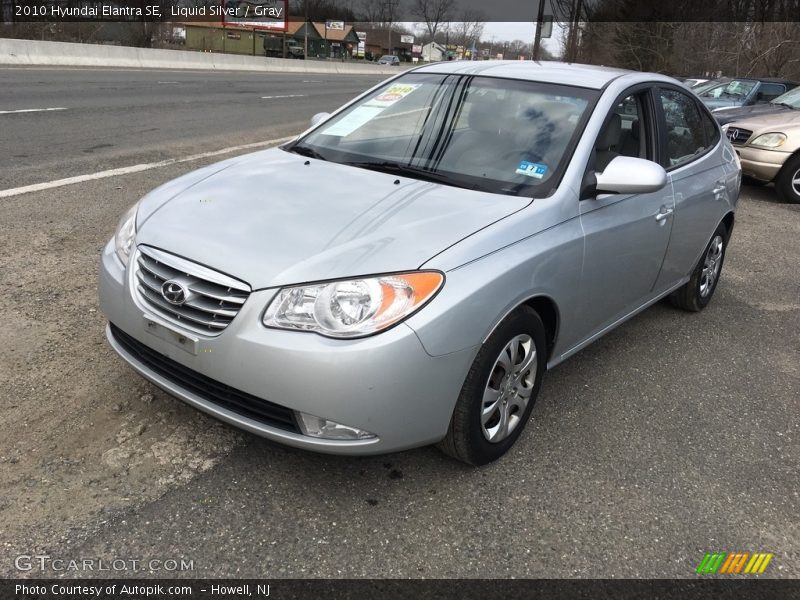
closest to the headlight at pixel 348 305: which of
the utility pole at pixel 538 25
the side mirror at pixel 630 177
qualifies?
the side mirror at pixel 630 177

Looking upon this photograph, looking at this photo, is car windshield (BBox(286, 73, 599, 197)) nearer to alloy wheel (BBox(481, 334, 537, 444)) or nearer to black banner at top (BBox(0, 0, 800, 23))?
alloy wheel (BBox(481, 334, 537, 444))

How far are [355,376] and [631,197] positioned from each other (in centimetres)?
196

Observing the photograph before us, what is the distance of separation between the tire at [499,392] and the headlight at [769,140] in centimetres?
811

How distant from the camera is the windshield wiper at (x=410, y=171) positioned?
3.13 metres

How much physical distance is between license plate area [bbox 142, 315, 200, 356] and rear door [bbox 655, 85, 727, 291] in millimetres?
2847

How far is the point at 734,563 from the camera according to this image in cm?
250

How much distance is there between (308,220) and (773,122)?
30.3 feet

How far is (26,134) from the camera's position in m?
8.78

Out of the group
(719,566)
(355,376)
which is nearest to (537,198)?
(355,376)

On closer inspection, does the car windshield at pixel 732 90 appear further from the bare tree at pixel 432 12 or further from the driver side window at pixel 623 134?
the bare tree at pixel 432 12

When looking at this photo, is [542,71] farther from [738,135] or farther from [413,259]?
[738,135]

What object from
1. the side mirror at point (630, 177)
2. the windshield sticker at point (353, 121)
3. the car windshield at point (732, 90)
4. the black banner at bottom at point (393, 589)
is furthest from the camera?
the car windshield at point (732, 90)

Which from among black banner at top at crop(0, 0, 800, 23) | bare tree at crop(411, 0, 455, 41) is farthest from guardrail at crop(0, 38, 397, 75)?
bare tree at crop(411, 0, 455, 41)

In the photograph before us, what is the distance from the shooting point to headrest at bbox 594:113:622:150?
3.35 m
